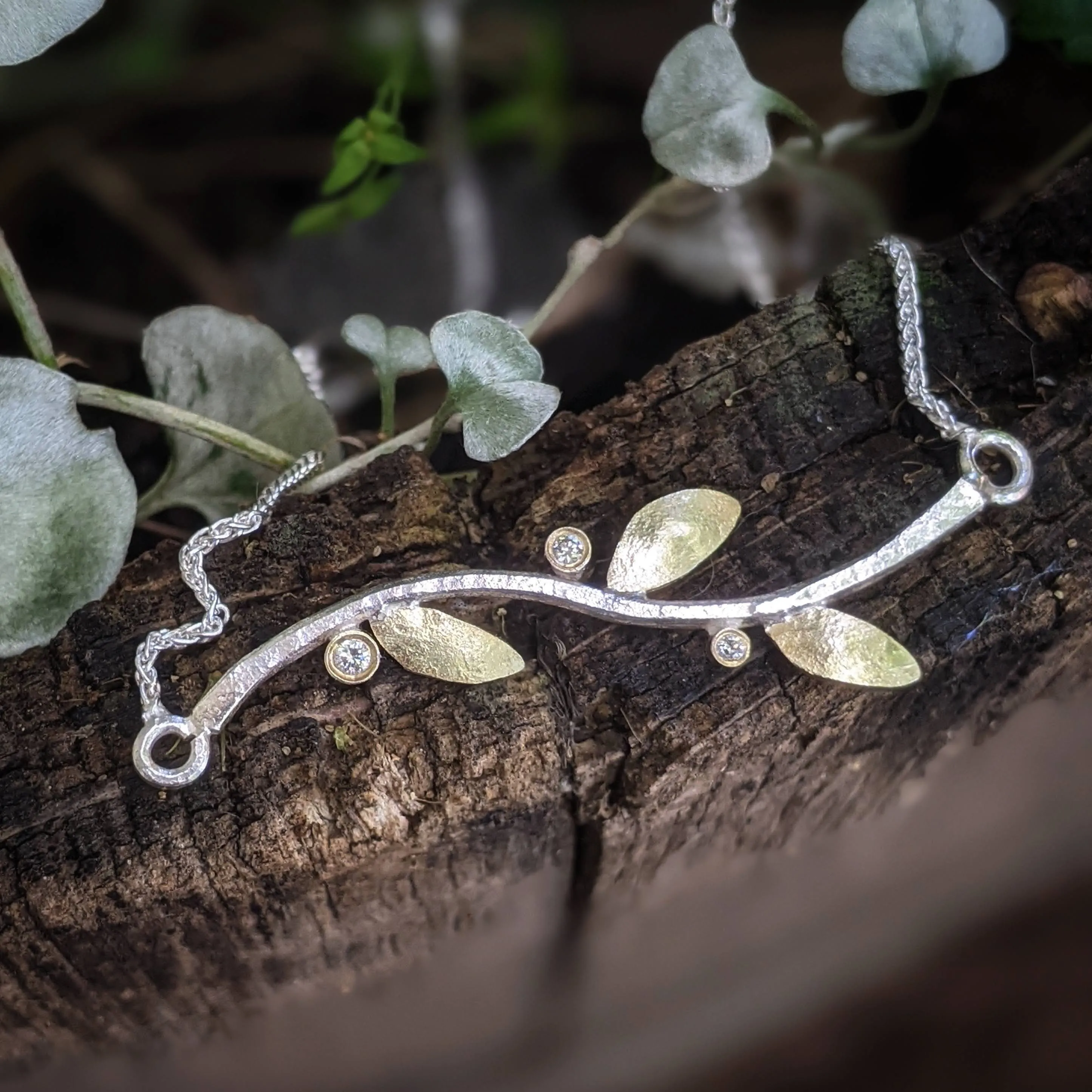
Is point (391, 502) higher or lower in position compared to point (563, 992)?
higher

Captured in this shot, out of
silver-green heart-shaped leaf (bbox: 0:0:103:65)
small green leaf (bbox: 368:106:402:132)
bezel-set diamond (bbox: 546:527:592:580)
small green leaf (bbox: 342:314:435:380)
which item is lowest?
bezel-set diamond (bbox: 546:527:592:580)

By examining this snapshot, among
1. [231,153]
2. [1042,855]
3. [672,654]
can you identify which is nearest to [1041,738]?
[1042,855]

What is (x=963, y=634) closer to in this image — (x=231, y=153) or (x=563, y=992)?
(x=563, y=992)

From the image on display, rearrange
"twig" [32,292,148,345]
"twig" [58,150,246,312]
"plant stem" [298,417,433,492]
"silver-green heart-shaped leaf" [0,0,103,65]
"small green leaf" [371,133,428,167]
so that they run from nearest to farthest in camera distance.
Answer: "silver-green heart-shaped leaf" [0,0,103,65]
"plant stem" [298,417,433,492]
"small green leaf" [371,133,428,167]
"twig" [32,292,148,345]
"twig" [58,150,246,312]

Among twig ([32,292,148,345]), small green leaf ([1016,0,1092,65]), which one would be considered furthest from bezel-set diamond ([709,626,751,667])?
twig ([32,292,148,345])

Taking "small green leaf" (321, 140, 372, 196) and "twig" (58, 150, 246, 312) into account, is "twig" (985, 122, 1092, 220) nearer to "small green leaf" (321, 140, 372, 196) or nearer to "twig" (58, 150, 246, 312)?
"small green leaf" (321, 140, 372, 196)

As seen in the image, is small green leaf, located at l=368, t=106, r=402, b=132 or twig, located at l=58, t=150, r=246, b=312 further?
twig, located at l=58, t=150, r=246, b=312

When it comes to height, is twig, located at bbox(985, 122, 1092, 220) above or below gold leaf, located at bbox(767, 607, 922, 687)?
above
